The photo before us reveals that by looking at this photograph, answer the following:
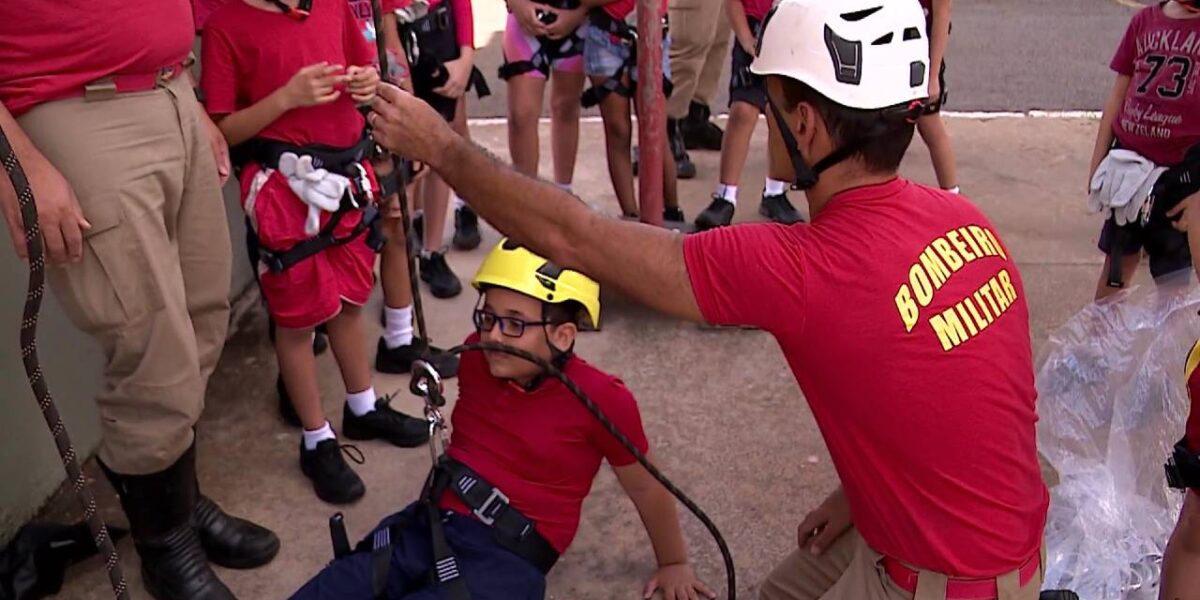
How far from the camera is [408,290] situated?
13.5 ft

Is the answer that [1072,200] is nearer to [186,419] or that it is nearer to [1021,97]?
[1021,97]

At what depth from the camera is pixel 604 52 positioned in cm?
471

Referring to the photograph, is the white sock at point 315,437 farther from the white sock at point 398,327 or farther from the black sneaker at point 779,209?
the black sneaker at point 779,209

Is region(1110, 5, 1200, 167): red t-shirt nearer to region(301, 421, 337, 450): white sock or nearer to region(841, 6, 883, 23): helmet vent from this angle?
region(841, 6, 883, 23): helmet vent

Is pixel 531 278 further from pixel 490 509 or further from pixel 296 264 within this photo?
pixel 296 264

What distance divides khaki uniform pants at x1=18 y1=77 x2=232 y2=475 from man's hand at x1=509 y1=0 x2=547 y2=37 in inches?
80.0

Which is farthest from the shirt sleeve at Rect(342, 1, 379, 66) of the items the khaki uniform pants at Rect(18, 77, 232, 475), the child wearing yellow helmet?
the child wearing yellow helmet

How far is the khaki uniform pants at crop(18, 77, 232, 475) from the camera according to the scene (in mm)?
2514

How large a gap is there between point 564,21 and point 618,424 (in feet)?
7.83

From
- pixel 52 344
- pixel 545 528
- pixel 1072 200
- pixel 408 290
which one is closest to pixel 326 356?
pixel 408 290

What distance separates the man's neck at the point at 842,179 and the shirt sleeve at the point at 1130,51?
2.42 m

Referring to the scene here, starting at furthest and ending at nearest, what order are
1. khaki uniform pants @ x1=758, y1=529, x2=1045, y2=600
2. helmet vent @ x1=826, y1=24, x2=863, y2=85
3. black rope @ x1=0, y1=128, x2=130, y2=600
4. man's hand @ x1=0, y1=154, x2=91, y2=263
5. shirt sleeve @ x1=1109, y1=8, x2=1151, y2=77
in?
shirt sleeve @ x1=1109, y1=8, x2=1151, y2=77 < man's hand @ x1=0, y1=154, x2=91, y2=263 < khaki uniform pants @ x1=758, y1=529, x2=1045, y2=600 < helmet vent @ x1=826, y1=24, x2=863, y2=85 < black rope @ x1=0, y1=128, x2=130, y2=600

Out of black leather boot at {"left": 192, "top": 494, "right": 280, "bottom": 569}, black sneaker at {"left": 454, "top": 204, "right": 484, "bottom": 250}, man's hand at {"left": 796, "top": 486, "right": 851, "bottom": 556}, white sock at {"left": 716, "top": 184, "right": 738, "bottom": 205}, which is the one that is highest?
man's hand at {"left": 796, "top": 486, "right": 851, "bottom": 556}

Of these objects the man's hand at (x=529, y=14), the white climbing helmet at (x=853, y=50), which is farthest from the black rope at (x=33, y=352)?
the man's hand at (x=529, y=14)
